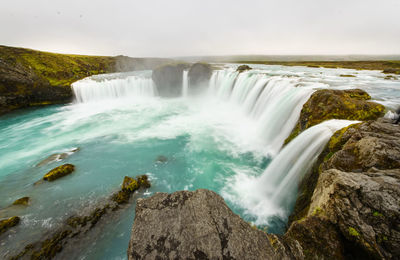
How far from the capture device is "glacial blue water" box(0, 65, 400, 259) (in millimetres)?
7082

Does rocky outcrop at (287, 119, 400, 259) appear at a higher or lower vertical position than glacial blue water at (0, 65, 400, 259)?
higher

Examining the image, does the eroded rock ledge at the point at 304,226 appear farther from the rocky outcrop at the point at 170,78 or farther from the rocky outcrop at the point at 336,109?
the rocky outcrop at the point at 170,78

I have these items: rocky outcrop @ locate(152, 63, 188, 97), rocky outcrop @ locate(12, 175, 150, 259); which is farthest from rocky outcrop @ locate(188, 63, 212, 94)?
rocky outcrop @ locate(12, 175, 150, 259)

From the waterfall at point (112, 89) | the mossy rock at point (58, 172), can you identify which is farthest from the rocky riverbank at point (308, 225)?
the waterfall at point (112, 89)

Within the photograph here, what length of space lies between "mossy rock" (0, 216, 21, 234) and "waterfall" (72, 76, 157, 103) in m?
29.5

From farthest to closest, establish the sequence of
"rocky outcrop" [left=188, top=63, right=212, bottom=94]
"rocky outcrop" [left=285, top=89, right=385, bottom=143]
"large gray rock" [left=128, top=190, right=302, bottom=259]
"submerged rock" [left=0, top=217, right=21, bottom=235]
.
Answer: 1. "rocky outcrop" [left=188, top=63, right=212, bottom=94]
2. "rocky outcrop" [left=285, top=89, right=385, bottom=143]
3. "submerged rock" [left=0, top=217, right=21, bottom=235]
4. "large gray rock" [left=128, top=190, right=302, bottom=259]

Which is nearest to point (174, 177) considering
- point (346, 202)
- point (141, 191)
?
point (141, 191)

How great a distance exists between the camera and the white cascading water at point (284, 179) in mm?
6805

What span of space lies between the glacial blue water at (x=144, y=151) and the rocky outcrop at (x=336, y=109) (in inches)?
75.6

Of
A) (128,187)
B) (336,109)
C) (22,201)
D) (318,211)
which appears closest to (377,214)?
(318,211)

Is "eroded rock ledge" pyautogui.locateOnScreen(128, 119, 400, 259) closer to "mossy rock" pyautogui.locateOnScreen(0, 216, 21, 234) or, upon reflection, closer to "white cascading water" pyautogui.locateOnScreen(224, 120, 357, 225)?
"white cascading water" pyautogui.locateOnScreen(224, 120, 357, 225)

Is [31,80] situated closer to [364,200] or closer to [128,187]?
[128,187]

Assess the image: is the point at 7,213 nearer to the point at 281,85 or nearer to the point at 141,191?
the point at 141,191

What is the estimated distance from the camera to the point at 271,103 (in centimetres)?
1452
